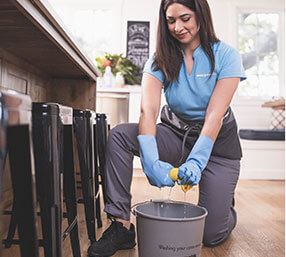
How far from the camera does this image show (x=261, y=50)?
478 cm

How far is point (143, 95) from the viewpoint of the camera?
1530 millimetres

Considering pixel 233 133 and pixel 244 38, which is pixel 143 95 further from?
pixel 244 38

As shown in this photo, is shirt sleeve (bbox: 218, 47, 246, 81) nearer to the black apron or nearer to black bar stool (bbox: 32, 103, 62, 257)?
the black apron

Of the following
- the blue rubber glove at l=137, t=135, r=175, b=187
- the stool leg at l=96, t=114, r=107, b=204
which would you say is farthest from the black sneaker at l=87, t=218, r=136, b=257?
the stool leg at l=96, t=114, r=107, b=204

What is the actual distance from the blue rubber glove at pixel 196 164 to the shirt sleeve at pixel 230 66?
0.95 feet

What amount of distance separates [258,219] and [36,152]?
1.54 meters

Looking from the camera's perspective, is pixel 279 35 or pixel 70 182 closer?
pixel 70 182

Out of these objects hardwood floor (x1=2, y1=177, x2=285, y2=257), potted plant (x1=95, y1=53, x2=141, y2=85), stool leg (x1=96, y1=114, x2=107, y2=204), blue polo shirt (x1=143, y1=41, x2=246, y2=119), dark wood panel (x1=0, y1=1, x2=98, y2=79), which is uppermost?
potted plant (x1=95, y1=53, x2=141, y2=85)

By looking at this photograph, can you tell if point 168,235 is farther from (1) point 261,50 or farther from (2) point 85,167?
(1) point 261,50

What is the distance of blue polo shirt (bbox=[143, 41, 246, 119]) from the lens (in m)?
1.51

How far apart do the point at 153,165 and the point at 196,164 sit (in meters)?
0.15

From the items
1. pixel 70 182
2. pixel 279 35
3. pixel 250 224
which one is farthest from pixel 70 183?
pixel 279 35

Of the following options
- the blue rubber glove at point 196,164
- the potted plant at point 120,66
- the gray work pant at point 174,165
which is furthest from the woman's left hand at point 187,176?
the potted plant at point 120,66

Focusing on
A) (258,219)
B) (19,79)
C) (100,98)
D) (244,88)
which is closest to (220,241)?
(258,219)
